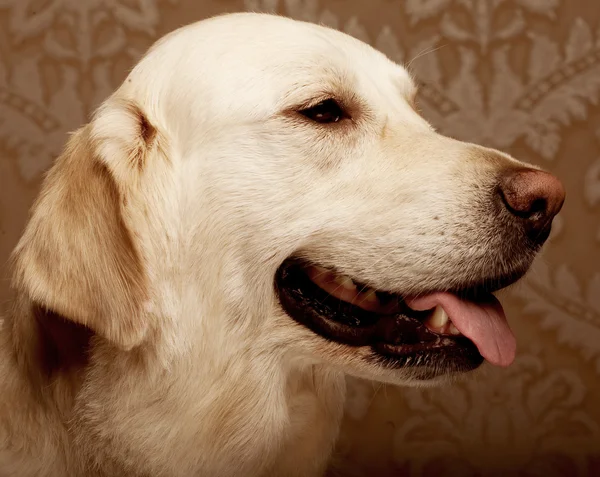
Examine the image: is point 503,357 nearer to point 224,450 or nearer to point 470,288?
point 470,288

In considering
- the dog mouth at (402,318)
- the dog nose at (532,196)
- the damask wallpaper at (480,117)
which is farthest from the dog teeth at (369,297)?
the damask wallpaper at (480,117)

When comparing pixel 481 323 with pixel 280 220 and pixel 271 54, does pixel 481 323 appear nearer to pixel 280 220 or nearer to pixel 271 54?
pixel 280 220

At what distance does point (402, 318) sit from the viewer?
107cm

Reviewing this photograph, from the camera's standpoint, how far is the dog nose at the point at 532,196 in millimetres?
970

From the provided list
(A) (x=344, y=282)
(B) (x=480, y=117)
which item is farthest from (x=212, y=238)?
(B) (x=480, y=117)

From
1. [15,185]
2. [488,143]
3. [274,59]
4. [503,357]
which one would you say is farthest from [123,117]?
[488,143]

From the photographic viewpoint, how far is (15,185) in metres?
1.91

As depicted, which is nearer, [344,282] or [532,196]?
[532,196]

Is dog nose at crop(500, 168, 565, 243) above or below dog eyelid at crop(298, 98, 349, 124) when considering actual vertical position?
below

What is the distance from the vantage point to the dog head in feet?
3.31

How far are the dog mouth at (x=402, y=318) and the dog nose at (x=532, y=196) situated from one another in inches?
3.9

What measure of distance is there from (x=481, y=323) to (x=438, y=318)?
0.07 metres

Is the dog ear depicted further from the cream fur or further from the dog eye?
the dog eye

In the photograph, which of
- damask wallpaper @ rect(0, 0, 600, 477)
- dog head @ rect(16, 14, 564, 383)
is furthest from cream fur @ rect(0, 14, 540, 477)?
damask wallpaper @ rect(0, 0, 600, 477)
